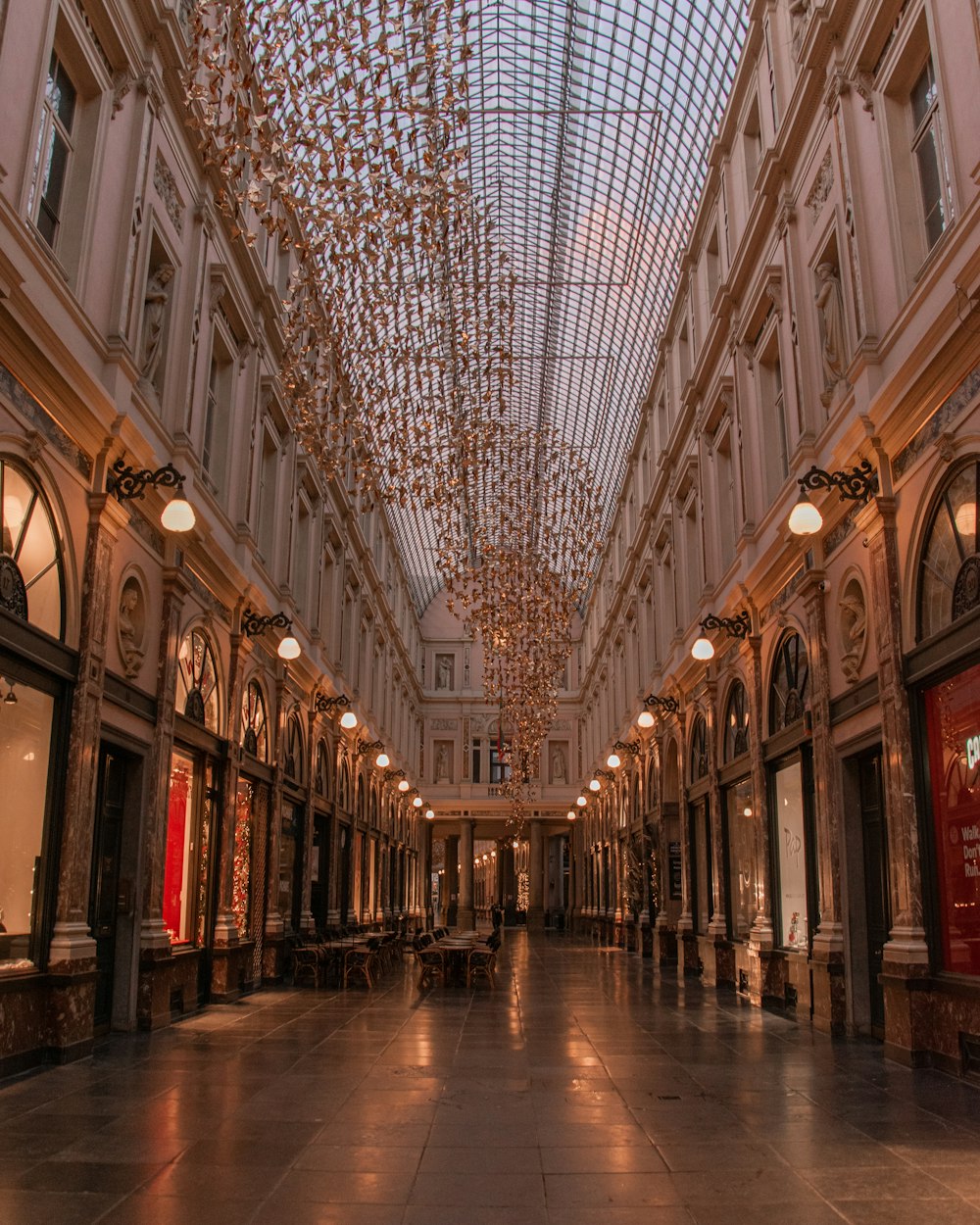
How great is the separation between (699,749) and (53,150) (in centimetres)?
1571

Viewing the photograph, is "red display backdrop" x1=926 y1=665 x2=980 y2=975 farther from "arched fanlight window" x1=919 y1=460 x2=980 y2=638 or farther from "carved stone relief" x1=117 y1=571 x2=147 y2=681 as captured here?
"carved stone relief" x1=117 y1=571 x2=147 y2=681

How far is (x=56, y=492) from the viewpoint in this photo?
9781 mm

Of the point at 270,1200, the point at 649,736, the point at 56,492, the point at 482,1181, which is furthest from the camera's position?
the point at 649,736

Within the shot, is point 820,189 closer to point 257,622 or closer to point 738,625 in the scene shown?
point 738,625

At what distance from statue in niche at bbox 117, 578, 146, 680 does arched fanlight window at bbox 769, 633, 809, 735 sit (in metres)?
8.05

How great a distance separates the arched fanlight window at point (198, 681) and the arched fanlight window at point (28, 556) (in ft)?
12.6

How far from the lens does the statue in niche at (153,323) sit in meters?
12.8

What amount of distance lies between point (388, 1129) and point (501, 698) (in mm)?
17295

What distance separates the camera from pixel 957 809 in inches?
364

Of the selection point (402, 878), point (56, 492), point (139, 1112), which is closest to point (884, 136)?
point (56, 492)

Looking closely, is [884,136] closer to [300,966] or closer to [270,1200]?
[270,1200]

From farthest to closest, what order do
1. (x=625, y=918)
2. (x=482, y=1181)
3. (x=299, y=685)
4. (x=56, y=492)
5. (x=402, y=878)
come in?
1. (x=402, y=878)
2. (x=625, y=918)
3. (x=299, y=685)
4. (x=56, y=492)
5. (x=482, y=1181)

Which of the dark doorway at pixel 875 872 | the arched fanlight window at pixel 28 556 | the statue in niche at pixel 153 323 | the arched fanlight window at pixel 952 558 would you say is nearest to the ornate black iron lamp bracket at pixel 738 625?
the dark doorway at pixel 875 872

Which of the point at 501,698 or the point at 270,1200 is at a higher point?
the point at 501,698
